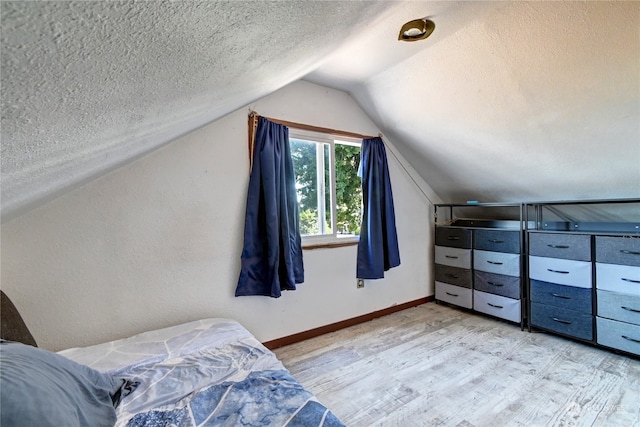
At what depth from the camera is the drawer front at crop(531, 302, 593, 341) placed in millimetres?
2211

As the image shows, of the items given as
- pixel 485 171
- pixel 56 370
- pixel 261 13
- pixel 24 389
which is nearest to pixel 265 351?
pixel 56 370

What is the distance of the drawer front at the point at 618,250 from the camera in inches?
78.6

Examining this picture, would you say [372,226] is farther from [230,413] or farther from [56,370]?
[56,370]

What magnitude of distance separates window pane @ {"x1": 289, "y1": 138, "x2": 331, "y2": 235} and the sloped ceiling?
0.61m

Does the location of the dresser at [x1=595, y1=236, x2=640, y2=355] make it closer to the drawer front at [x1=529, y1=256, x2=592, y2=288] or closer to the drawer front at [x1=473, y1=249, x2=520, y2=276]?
the drawer front at [x1=529, y1=256, x2=592, y2=288]

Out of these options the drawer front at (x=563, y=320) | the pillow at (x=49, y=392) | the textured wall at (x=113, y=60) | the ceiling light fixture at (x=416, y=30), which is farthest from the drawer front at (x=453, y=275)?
the pillow at (x=49, y=392)

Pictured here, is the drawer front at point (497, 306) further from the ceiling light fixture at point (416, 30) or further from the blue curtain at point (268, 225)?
the ceiling light fixture at point (416, 30)

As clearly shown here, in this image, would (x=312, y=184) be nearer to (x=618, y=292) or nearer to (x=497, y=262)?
(x=497, y=262)

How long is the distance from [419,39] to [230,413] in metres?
2.21

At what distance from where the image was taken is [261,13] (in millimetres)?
519

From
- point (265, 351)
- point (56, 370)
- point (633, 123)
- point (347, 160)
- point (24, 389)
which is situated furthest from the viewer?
point (347, 160)

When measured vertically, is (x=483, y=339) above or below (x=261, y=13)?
below

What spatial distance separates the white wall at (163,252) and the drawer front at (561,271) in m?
1.70

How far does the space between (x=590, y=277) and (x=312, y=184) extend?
239 cm
